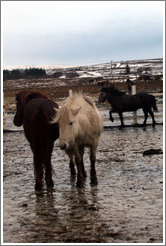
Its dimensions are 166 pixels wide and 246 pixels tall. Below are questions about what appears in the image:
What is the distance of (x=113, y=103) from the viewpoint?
1881 centimetres

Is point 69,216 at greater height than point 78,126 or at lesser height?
lesser

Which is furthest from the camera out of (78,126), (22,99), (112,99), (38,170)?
(112,99)

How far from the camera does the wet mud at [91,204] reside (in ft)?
15.8

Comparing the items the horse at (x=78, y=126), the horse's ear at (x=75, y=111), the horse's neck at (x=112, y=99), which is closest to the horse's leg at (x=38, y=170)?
the horse at (x=78, y=126)

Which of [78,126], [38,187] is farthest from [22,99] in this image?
[38,187]

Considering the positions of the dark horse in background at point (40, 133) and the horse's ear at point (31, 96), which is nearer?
the dark horse in background at point (40, 133)

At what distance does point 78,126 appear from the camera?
712cm

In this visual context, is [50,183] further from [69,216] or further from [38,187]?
[69,216]

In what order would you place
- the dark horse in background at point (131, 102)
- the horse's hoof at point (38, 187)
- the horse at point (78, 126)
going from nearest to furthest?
the horse at point (78, 126) < the horse's hoof at point (38, 187) < the dark horse in background at point (131, 102)

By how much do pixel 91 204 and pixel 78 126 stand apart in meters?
1.47

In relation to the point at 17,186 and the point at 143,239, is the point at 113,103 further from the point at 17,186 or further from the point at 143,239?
the point at 143,239

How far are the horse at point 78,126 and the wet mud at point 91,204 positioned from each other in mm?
566

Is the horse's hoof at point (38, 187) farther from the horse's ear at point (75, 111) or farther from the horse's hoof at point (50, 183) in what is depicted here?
the horse's ear at point (75, 111)

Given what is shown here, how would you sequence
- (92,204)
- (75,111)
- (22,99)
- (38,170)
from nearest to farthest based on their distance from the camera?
(92,204)
(75,111)
(38,170)
(22,99)
